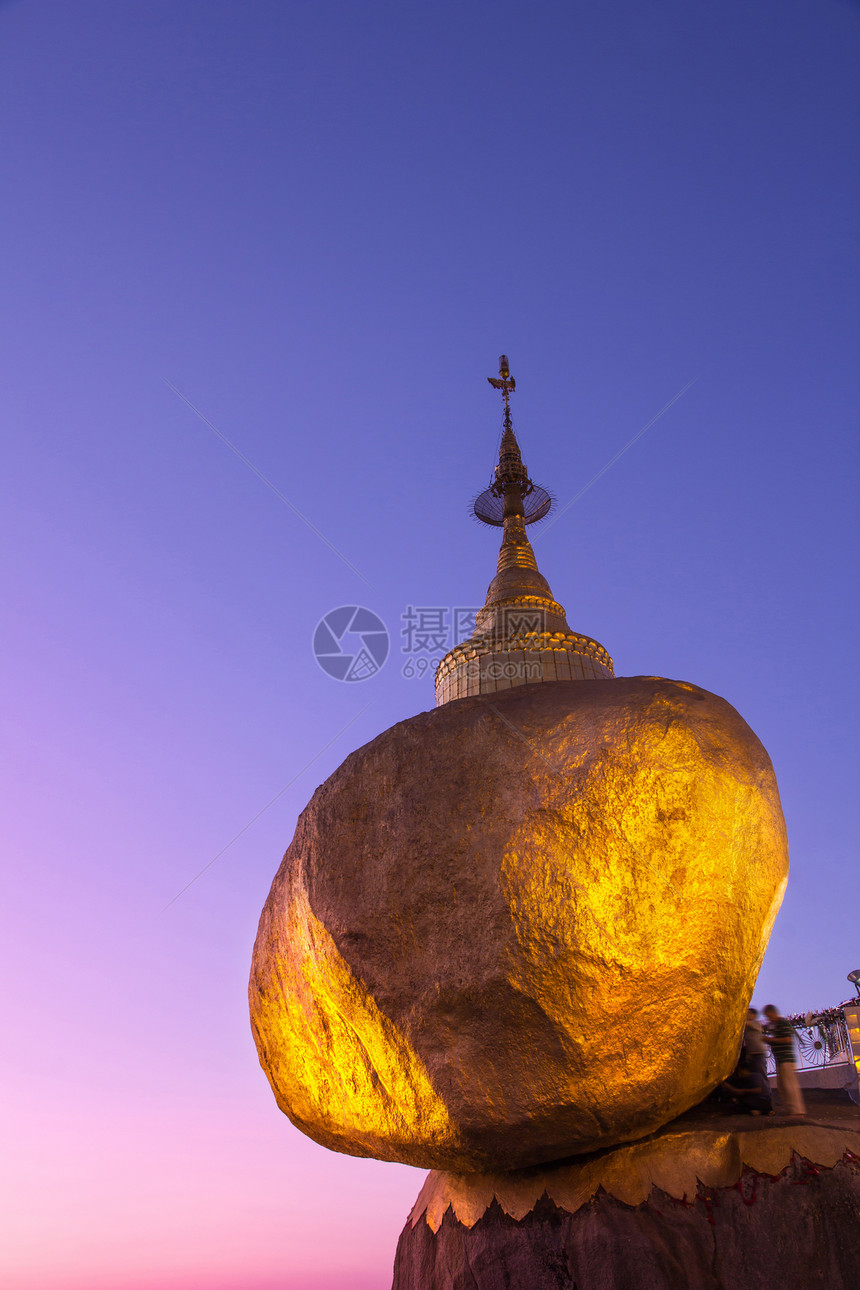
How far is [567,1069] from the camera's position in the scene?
7.29m

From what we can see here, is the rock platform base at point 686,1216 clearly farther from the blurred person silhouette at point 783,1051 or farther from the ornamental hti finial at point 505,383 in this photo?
the ornamental hti finial at point 505,383

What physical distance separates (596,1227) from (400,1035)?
235 cm

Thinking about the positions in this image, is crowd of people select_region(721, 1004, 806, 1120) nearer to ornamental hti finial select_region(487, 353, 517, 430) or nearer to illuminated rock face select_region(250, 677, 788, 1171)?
illuminated rock face select_region(250, 677, 788, 1171)

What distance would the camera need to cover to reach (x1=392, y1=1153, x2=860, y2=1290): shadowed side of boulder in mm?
7086

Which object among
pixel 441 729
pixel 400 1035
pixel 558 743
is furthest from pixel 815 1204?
pixel 441 729

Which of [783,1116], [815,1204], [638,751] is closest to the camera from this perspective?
[815,1204]

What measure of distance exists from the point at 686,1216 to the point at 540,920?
2864 millimetres

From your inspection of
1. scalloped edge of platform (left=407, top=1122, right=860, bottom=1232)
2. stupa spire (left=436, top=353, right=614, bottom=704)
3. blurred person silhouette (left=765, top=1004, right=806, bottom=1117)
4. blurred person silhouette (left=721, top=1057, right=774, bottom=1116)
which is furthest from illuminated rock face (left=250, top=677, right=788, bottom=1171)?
stupa spire (left=436, top=353, right=614, bottom=704)

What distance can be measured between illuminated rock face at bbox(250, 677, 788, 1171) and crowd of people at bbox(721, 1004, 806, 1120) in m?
0.58

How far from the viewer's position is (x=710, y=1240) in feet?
23.9

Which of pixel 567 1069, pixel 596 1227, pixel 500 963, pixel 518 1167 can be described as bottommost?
pixel 596 1227

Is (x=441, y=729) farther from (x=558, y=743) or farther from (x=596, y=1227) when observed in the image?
(x=596, y=1227)

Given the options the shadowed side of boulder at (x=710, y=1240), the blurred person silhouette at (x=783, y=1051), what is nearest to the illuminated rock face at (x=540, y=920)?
the shadowed side of boulder at (x=710, y=1240)

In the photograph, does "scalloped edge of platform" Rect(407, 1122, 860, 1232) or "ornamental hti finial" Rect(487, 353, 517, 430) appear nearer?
"scalloped edge of platform" Rect(407, 1122, 860, 1232)
